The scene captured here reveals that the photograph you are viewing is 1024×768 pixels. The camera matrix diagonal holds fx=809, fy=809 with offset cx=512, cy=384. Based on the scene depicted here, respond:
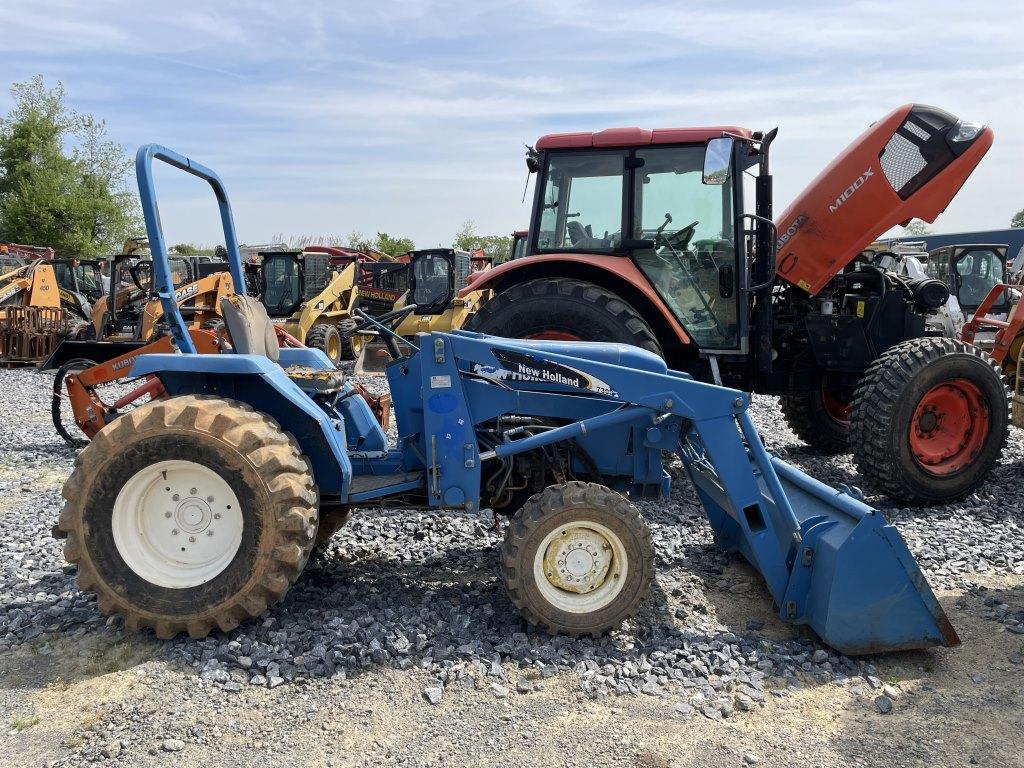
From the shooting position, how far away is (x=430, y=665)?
3.07 m

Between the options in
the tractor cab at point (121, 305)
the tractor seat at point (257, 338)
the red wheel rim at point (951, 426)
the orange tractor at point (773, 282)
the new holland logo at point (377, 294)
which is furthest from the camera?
the new holland logo at point (377, 294)

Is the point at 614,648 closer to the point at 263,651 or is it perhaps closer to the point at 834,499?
the point at 834,499

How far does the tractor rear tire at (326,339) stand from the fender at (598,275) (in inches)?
305

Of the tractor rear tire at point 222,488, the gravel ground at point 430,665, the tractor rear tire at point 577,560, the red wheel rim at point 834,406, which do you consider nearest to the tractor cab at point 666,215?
the red wheel rim at point 834,406

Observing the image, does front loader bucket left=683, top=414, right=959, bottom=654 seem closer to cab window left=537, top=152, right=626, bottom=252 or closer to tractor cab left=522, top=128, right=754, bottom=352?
tractor cab left=522, top=128, right=754, bottom=352

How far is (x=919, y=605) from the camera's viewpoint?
3.12 m

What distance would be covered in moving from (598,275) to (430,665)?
10.6 feet

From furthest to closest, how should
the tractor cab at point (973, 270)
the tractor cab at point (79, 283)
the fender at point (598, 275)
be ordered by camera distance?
1. the tractor cab at point (79, 283)
2. the tractor cab at point (973, 270)
3. the fender at point (598, 275)

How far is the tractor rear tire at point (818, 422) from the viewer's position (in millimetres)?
6520

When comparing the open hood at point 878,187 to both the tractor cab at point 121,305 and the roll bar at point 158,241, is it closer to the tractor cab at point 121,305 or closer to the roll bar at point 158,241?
the roll bar at point 158,241

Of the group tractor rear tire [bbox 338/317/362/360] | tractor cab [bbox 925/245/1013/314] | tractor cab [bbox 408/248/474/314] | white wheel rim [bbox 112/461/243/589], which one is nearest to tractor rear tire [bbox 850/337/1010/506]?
white wheel rim [bbox 112/461/243/589]

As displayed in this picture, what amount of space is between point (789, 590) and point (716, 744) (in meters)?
0.88

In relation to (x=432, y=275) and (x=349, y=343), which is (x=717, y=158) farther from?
(x=349, y=343)

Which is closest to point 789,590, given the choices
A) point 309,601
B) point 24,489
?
point 309,601
